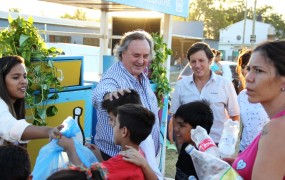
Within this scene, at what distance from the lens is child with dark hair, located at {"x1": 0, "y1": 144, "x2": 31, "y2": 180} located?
1683 millimetres

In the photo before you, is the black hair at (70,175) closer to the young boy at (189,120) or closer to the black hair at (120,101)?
the black hair at (120,101)

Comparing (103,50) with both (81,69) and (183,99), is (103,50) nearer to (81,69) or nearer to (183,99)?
(81,69)

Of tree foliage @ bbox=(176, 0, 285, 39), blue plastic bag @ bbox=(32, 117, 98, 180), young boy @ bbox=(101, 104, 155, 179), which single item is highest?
tree foliage @ bbox=(176, 0, 285, 39)

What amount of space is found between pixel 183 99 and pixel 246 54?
813 mm

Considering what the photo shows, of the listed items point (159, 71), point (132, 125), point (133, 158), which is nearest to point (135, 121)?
point (132, 125)

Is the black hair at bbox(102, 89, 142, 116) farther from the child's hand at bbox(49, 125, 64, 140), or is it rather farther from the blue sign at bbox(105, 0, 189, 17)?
the blue sign at bbox(105, 0, 189, 17)

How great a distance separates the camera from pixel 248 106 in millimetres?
3436

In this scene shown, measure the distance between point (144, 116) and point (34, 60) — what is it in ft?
4.98

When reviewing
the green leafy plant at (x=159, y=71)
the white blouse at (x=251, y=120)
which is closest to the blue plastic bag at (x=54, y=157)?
the white blouse at (x=251, y=120)

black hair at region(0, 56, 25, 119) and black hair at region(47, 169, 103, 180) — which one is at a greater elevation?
black hair at region(0, 56, 25, 119)

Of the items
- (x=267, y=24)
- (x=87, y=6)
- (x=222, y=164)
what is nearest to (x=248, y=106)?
(x=222, y=164)

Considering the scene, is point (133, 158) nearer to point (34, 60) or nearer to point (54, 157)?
point (54, 157)

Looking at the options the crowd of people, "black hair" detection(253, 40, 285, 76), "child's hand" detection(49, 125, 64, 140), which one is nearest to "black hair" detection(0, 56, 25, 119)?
the crowd of people

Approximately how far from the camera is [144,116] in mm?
2193
